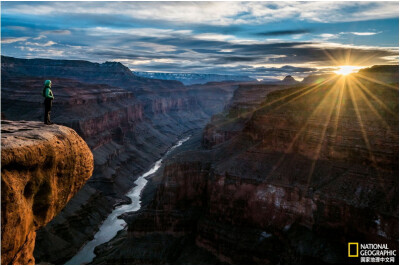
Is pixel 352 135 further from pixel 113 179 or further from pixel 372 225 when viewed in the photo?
pixel 113 179

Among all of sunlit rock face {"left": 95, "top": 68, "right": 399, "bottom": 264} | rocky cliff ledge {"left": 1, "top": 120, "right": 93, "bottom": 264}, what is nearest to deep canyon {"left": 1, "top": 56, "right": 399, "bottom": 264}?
sunlit rock face {"left": 95, "top": 68, "right": 399, "bottom": 264}

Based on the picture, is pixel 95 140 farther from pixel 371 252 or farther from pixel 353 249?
pixel 371 252

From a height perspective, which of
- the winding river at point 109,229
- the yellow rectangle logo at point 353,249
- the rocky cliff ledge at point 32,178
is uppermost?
the rocky cliff ledge at point 32,178

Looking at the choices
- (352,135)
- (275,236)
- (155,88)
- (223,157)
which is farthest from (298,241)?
(155,88)

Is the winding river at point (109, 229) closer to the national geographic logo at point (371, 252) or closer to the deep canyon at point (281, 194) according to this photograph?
the deep canyon at point (281, 194)

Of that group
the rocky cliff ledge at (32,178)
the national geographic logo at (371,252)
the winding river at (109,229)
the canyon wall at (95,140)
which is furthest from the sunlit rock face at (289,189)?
the rocky cliff ledge at (32,178)

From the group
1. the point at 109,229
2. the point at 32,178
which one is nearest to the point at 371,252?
the point at 32,178
